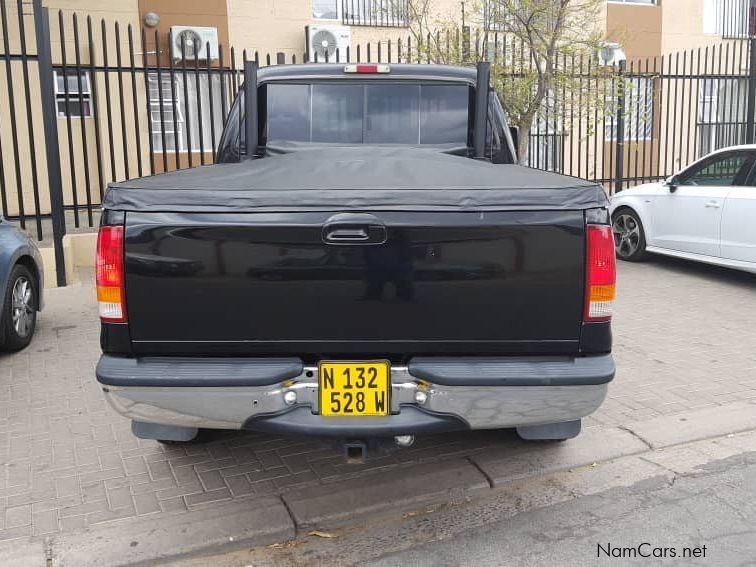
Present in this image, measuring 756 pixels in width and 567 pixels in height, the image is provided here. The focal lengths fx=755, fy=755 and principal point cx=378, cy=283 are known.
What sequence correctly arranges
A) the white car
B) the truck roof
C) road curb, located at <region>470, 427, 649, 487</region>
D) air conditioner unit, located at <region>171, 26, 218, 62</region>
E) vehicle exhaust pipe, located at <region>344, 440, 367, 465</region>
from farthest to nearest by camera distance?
air conditioner unit, located at <region>171, 26, 218, 62</region>, the white car, the truck roof, road curb, located at <region>470, 427, 649, 487</region>, vehicle exhaust pipe, located at <region>344, 440, 367, 465</region>

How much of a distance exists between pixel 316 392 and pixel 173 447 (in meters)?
1.66

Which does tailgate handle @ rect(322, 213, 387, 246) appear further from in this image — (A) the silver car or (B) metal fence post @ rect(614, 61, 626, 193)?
(B) metal fence post @ rect(614, 61, 626, 193)

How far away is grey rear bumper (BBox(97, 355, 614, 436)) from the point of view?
3.09 meters

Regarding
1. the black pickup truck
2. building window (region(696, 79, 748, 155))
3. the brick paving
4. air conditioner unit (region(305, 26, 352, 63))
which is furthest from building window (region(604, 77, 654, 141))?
the black pickup truck

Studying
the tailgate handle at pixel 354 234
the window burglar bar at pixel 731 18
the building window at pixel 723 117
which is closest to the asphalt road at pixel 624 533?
the tailgate handle at pixel 354 234

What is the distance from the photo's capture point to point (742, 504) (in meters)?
3.77

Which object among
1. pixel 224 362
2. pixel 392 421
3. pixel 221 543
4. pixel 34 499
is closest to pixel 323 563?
pixel 221 543

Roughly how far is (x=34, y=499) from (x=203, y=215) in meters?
1.84

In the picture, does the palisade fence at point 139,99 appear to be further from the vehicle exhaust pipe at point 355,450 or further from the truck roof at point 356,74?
the vehicle exhaust pipe at point 355,450

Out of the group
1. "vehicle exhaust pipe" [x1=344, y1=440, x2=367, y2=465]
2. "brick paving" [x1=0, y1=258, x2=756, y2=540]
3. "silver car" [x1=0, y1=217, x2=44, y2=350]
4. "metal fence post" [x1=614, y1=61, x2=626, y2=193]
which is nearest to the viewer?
"vehicle exhaust pipe" [x1=344, y1=440, x2=367, y2=465]

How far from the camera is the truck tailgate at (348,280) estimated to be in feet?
10.1

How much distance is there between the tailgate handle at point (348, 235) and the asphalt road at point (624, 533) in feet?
4.73

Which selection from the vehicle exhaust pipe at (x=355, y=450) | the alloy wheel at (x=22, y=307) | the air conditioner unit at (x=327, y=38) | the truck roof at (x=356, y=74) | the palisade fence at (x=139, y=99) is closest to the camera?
the vehicle exhaust pipe at (x=355, y=450)

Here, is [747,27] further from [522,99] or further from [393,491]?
[393,491]
